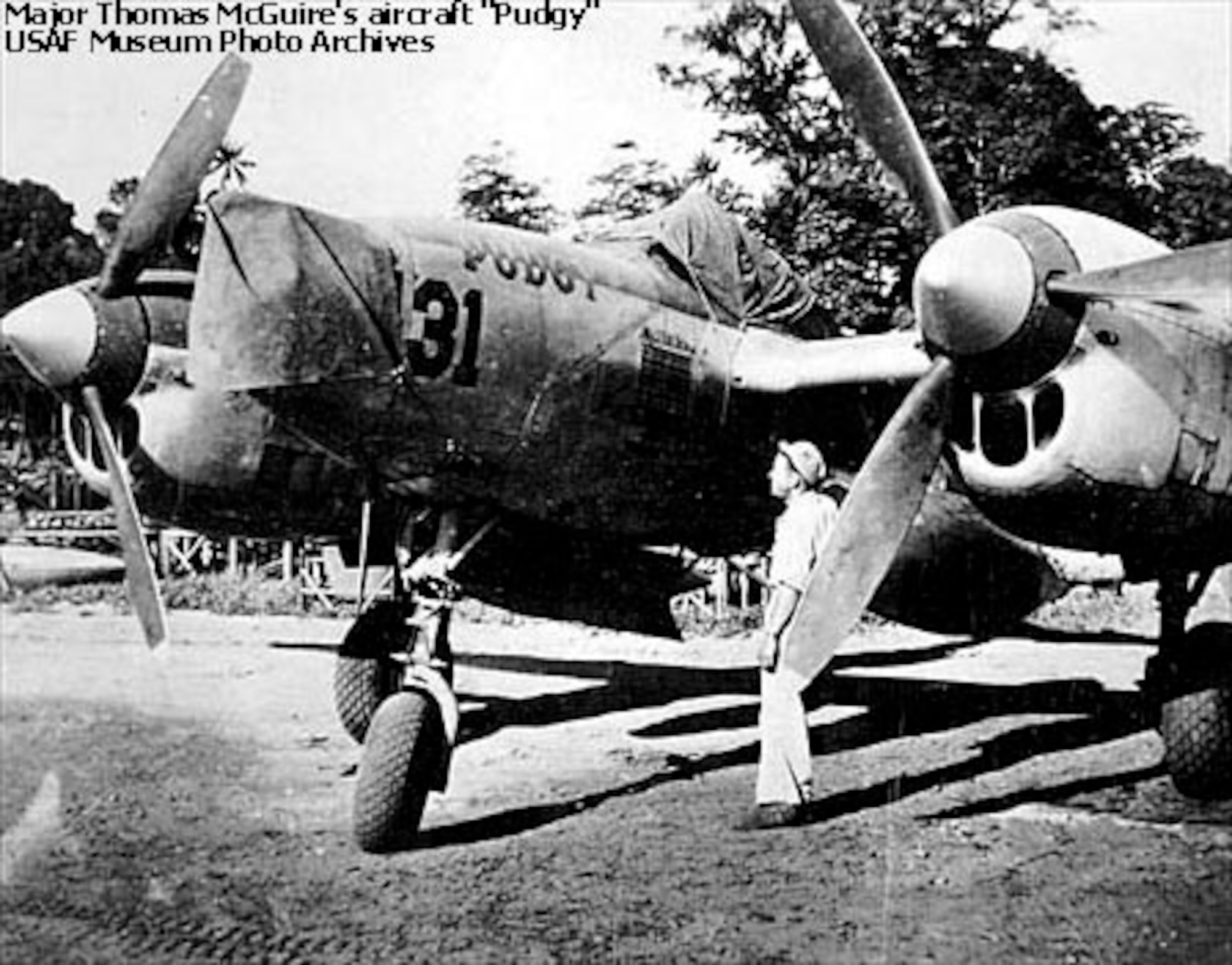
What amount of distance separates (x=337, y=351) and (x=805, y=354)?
3.13m

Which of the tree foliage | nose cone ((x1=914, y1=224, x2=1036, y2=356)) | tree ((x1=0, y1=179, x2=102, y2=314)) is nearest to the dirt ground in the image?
nose cone ((x1=914, y1=224, x2=1036, y2=356))

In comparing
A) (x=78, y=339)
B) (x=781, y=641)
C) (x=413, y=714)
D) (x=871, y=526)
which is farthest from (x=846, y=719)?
(x=78, y=339)

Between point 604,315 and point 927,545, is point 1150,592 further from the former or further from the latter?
point 604,315

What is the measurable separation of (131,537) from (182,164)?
6.84 ft

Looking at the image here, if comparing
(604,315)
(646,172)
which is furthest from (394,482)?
(646,172)

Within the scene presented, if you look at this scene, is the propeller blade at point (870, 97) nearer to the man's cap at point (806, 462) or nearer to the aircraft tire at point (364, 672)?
the man's cap at point (806, 462)

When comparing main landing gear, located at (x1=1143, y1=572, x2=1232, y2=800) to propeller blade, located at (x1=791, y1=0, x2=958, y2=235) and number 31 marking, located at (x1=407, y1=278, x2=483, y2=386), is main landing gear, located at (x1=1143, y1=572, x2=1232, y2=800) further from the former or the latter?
number 31 marking, located at (x1=407, y1=278, x2=483, y2=386)

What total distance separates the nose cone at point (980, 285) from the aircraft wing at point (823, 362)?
138cm

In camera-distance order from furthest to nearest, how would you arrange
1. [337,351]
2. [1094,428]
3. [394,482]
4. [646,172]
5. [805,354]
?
[646,172] < [805,354] < [394,482] < [337,351] < [1094,428]

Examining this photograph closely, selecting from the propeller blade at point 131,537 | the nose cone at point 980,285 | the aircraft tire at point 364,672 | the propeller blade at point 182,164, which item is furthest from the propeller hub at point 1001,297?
the propeller blade at point 131,537

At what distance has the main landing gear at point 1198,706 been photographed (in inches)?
312

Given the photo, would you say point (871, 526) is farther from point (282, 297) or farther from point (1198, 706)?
point (282, 297)

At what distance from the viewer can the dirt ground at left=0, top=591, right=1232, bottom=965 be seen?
566cm

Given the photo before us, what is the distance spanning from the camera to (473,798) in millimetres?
8211
